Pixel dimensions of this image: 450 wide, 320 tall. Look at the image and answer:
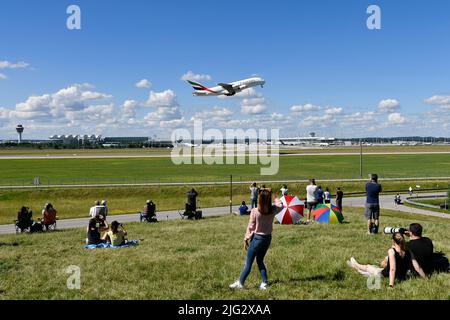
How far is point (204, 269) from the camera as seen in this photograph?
364 inches

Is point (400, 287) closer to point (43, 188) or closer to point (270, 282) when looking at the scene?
point (270, 282)

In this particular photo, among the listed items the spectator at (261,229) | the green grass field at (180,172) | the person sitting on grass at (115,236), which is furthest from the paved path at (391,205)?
the spectator at (261,229)

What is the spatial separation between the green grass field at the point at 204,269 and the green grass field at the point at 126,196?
80.8 ft

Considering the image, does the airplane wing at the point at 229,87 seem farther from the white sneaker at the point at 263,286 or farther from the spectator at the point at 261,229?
the white sneaker at the point at 263,286

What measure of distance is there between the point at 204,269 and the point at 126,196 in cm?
3739

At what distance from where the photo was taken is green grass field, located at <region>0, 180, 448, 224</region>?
39.4 metres

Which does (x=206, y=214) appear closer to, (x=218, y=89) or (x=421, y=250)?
(x=421, y=250)

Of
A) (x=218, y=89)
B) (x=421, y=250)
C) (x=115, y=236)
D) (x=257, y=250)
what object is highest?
(x=218, y=89)

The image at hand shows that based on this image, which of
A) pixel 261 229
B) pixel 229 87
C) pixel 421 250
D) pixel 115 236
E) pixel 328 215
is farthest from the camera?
pixel 229 87

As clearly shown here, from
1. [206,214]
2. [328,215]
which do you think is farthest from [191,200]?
[328,215]

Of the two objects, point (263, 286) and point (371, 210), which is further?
point (371, 210)

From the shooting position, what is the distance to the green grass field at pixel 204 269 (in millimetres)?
7578
